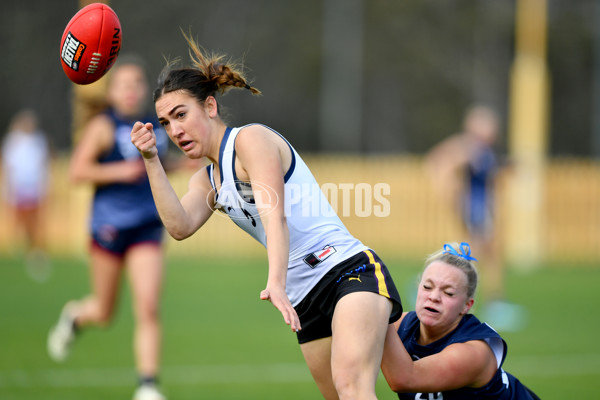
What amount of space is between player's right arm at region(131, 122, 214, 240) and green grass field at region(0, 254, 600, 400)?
253 centimetres

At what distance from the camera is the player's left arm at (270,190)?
12.4ft

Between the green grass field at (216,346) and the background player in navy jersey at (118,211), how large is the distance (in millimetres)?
513

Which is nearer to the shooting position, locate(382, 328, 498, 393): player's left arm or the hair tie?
locate(382, 328, 498, 393): player's left arm

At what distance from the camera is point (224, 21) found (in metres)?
30.2

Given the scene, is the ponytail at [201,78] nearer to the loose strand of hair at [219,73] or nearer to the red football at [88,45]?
the loose strand of hair at [219,73]

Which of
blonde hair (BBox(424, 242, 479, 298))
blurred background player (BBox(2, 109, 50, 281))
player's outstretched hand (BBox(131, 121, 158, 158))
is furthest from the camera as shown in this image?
blurred background player (BBox(2, 109, 50, 281))

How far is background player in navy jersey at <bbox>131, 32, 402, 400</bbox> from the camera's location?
12.6ft

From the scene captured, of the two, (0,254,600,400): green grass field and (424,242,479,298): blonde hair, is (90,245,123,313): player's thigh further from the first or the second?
(424,242,479,298): blonde hair

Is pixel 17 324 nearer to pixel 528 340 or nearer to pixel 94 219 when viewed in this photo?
pixel 94 219

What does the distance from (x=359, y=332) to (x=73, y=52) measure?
2.07 metres

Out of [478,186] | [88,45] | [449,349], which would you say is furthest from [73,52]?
[478,186]

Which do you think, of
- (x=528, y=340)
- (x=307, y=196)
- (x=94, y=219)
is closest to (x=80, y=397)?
(x=94, y=219)

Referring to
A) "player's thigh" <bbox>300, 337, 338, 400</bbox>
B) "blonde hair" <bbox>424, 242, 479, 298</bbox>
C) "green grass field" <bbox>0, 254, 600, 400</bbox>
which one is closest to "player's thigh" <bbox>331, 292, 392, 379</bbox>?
"player's thigh" <bbox>300, 337, 338, 400</bbox>

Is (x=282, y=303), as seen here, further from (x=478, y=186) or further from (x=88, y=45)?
(x=478, y=186)
